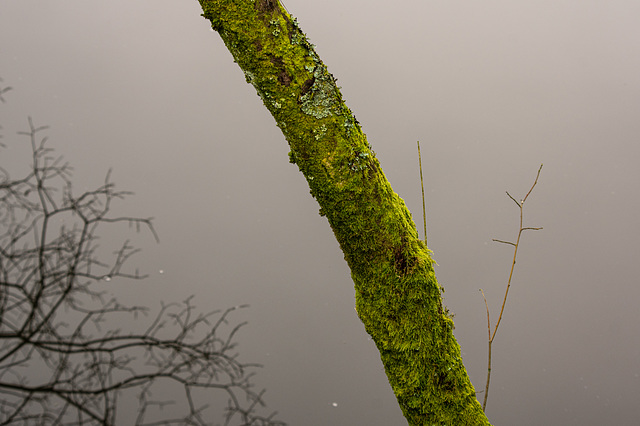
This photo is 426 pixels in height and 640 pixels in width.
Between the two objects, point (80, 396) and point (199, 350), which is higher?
point (199, 350)

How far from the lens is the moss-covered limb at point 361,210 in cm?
87

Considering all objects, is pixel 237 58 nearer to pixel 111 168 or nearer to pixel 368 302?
pixel 368 302

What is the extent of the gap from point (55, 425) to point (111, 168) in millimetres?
1981

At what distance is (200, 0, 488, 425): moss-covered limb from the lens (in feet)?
2.85

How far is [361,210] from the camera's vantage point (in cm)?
90

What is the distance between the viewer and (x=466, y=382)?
100cm

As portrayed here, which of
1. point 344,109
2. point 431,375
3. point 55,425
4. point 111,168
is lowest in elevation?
point 55,425

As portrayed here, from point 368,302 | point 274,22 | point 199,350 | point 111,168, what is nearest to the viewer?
point 274,22

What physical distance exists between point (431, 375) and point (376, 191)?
1.29 ft

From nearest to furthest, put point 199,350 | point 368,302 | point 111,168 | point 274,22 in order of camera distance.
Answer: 1. point 274,22
2. point 368,302
3. point 199,350
4. point 111,168

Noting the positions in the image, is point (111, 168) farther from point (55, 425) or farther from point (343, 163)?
point (343, 163)

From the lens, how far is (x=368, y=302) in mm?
977

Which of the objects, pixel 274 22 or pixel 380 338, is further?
pixel 380 338

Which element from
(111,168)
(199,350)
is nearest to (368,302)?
(199,350)
